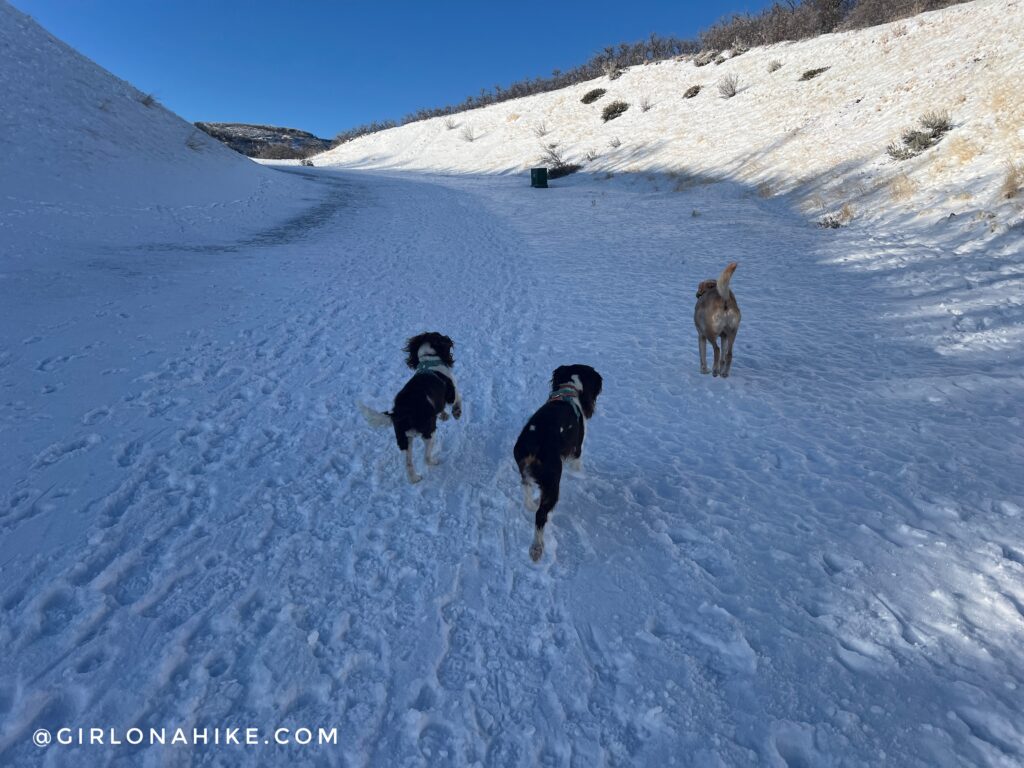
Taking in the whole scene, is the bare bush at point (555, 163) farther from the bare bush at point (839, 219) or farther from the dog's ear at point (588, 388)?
the dog's ear at point (588, 388)

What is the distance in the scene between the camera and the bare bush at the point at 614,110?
2988 cm

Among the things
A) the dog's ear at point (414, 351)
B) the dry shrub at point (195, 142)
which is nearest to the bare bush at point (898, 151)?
the dog's ear at point (414, 351)

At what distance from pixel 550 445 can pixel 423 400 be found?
119 centimetres

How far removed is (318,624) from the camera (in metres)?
2.91

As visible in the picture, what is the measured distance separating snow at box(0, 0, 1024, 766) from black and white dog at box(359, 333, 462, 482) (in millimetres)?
327

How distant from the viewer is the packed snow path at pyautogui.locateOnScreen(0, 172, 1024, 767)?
242cm

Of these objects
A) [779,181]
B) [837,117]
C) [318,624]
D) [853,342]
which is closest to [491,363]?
[318,624]

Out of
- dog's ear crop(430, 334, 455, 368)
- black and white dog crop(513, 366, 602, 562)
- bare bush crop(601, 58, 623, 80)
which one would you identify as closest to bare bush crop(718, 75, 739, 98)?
bare bush crop(601, 58, 623, 80)

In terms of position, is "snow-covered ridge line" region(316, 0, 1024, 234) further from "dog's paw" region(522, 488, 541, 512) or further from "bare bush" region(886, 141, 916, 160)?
"dog's paw" region(522, 488, 541, 512)

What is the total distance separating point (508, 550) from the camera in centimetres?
351

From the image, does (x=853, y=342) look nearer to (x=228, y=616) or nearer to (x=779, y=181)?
(x=228, y=616)

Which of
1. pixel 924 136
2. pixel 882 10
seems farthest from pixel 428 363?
pixel 882 10

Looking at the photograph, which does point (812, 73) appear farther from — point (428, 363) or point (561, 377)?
point (428, 363)

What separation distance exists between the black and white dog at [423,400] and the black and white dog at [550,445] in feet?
2.77
